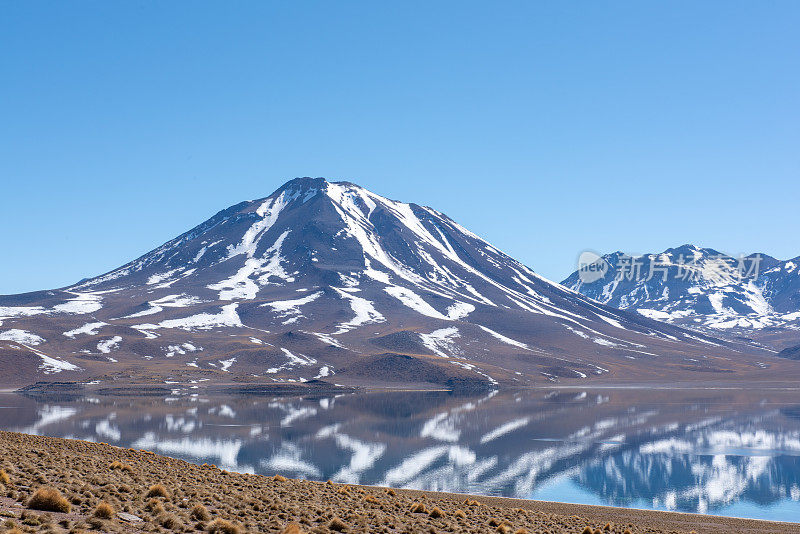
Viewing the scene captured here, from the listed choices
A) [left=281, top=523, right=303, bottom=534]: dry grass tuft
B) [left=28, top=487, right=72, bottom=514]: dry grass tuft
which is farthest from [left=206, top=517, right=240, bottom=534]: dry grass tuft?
[left=28, top=487, right=72, bottom=514]: dry grass tuft

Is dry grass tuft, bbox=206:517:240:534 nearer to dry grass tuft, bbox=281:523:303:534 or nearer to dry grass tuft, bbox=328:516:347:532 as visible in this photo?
dry grass tuft, bbox=281:523:303:534

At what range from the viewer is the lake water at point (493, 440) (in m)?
63.9

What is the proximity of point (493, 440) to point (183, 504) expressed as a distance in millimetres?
75076

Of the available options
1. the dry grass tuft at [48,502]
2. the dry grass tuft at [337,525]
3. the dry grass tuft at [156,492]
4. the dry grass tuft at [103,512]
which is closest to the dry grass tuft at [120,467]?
the dry grass tuft at [156,492]

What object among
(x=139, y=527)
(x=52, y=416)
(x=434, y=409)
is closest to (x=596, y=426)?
(x=434, y=409)

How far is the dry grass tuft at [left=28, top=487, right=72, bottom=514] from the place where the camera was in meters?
19.1

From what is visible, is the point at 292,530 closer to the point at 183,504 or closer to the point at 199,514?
the point at 199,514

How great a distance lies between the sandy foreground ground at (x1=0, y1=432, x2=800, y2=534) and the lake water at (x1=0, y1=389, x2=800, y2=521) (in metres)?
23.9

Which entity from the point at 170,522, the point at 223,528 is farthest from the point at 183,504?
the point at 223,528

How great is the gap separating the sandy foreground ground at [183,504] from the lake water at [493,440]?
78.5 ft

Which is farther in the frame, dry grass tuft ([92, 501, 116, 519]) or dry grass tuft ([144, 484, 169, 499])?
dry grass tuft ([144, 484, 169, 499])

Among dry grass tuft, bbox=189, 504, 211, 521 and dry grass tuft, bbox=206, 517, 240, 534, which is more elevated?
dry grass tuft, bbox=189, 504, 211, 521

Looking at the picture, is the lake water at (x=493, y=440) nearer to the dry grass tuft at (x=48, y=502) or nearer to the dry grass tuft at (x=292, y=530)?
the dry grass tuft at (x=292, y=530)

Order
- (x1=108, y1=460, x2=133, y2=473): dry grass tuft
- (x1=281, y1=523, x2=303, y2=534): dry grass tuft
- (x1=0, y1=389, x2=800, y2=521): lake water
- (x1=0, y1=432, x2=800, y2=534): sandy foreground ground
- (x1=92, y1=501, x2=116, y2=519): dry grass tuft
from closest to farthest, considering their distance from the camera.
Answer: (x1=92, y1=501, x2=116, y2=519): dry grass tuft
(x1=0, y1=432, x2=800, y2=534): sandy foreground ground
(x1=281, y1=523, x2=303, y2=534): dry grass tuft
(x1=108, y1=460, x2=133, y2=473): dry grass tuft
(x1=0, y1=389, x2=800, y2=521): lake water
